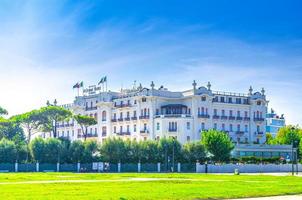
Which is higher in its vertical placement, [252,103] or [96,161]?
[252,103]

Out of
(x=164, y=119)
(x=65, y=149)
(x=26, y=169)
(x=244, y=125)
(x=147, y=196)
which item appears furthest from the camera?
(x=244, y=125)

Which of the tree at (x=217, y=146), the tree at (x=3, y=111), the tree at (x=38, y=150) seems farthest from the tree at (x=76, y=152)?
the tree at (x=3, y=111)

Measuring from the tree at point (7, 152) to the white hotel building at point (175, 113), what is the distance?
34.8 metres

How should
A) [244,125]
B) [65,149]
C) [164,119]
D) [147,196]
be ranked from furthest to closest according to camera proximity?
[244,125], [164,119], [65,149], [147,196]

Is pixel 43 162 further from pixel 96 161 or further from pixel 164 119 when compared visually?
pixel 164 119

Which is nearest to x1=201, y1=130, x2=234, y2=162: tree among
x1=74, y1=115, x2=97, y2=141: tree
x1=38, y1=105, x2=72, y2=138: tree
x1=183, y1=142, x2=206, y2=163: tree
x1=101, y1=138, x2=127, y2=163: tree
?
x1=183, y1=142, x2=206, y2=163: tree

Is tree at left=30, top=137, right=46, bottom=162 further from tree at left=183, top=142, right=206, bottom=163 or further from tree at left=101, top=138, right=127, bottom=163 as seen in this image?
tree at left=183, top=142, right=206, bottom=163

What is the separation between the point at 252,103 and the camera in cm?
14625

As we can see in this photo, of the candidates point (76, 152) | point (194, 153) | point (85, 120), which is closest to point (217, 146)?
point (194, 153)

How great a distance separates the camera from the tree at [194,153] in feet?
380

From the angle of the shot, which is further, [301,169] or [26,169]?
[301,169]

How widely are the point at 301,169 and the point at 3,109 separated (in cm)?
7777

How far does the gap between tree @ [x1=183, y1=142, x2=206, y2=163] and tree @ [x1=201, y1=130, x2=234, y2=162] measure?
→ 7.93 feet

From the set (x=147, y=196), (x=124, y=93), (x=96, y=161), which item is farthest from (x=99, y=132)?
(x=147, y=196)
